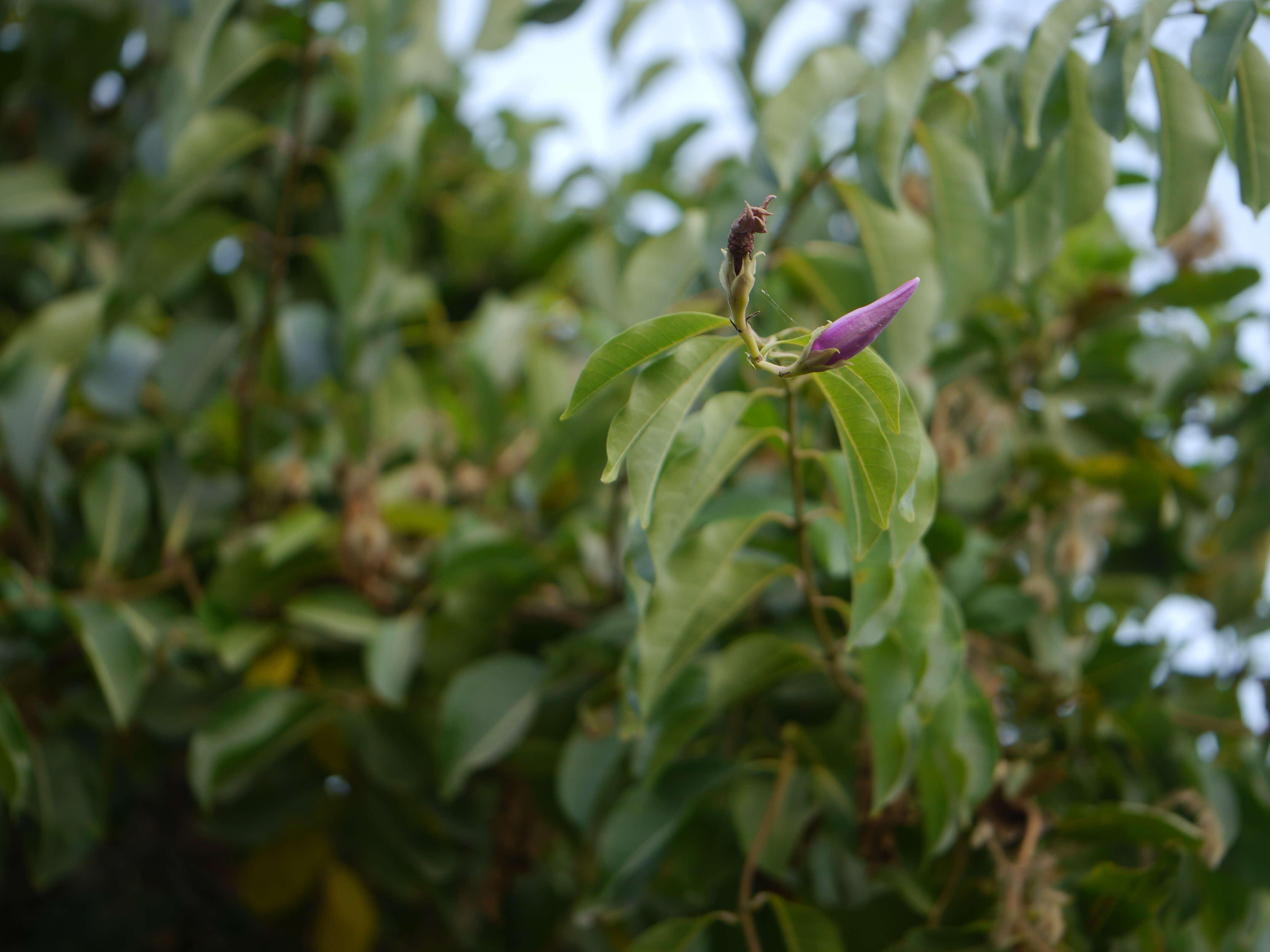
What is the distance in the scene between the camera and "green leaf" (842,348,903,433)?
40 cm

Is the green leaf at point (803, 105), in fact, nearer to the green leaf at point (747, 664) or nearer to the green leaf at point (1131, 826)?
the green leaf at point (747, 664)

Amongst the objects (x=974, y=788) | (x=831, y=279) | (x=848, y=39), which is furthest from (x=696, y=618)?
(x=848, y=39)

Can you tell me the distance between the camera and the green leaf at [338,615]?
2.85 feet

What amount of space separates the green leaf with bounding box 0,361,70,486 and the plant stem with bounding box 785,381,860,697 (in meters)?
0.68

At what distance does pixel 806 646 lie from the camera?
2.24 feet

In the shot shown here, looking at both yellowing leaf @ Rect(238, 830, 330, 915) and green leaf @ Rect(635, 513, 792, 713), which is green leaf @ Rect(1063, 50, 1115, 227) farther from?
yellowing leaf @ Rect(238, 830, 330, 915)

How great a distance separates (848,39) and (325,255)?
1.97 feet

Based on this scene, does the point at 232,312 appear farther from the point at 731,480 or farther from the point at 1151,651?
the point at 1151,651

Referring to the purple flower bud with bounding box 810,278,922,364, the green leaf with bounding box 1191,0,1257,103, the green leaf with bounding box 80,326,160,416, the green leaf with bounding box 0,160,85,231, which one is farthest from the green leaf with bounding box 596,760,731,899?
the green leaf with bounding box 0,160,85,231

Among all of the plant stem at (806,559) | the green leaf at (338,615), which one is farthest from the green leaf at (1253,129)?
the green leaf at (338,615)

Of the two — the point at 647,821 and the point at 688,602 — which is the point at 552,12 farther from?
the point at 647,821

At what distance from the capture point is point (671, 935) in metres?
0.65

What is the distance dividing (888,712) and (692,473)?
190 millimetres

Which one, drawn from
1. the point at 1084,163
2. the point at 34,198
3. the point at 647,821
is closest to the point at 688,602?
the point at 647,821
